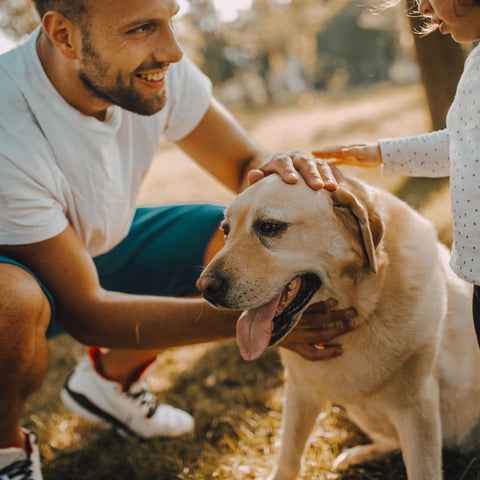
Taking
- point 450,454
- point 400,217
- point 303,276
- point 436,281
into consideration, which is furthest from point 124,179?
point 450,454

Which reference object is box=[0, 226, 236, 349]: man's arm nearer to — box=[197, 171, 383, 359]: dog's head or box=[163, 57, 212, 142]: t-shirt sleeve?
box=[197, 171, 383, 359]: dog's head

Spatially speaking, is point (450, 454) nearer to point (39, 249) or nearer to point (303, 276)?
point (303, 276)

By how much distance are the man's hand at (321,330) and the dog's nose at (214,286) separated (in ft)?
1.17

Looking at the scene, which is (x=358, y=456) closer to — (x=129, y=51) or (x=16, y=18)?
(x=129, y=51)

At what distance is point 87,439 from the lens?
263 cm

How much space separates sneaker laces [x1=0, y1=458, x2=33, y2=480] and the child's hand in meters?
1.65

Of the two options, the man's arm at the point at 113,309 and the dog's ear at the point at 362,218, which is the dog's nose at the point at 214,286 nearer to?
the man's arm at the point at 113,309

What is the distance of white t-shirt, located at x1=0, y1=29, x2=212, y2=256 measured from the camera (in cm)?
199

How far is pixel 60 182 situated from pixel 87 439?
134 cm

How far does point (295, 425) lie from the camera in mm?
2082

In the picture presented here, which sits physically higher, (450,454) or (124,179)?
(124,179)

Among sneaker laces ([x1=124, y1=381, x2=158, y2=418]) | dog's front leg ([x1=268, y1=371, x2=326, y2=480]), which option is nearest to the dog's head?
dog's front leg ([x1=268, y1=371, x2=326, y2=480])

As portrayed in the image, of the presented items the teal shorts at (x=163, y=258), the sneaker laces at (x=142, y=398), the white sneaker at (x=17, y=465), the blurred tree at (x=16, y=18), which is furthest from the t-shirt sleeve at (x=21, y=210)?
the blurred tree at (x=16, y=18)

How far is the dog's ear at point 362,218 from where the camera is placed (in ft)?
5.60
